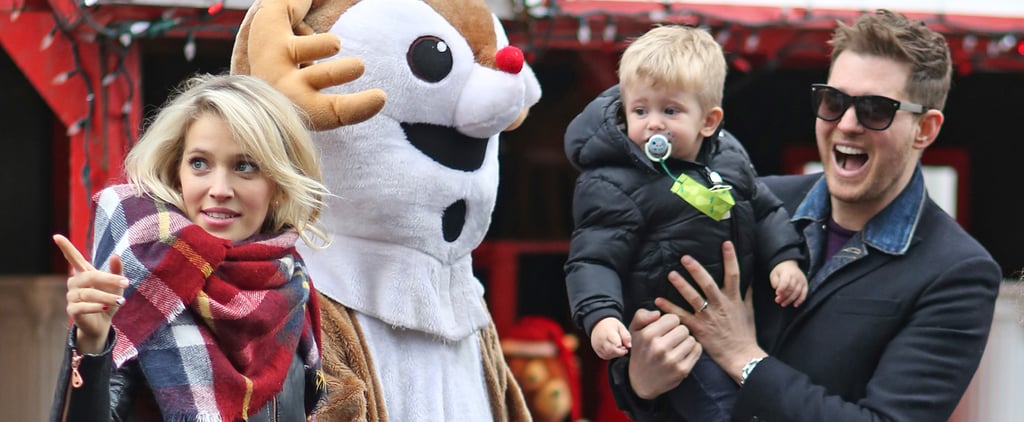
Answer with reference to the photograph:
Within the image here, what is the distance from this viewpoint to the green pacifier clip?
277 cm

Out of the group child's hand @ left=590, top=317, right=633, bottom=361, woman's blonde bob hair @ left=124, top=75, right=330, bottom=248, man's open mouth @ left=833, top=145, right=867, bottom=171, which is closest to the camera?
woman's blonde bob hair @ left=124, top=75, right=330, bottom=248

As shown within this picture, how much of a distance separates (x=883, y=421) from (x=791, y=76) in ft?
15.7

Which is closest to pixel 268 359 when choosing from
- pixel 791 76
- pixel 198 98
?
pixel 198 98

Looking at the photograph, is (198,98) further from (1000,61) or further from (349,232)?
(1000,61)

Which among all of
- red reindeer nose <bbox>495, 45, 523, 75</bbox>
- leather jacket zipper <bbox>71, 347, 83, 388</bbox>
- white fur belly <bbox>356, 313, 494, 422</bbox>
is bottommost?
white fur belly <bbox>356, 313, 494, 422</bbox>

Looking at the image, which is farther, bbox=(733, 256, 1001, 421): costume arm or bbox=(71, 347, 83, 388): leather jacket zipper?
bbox=(733, 256, 1001, 421): costume arm

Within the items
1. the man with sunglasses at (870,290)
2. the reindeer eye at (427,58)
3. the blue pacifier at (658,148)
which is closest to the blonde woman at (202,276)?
the reindeer eye at (427,58)

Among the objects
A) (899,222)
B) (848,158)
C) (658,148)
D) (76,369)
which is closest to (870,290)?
(899,222)

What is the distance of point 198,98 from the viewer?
7.49 feet

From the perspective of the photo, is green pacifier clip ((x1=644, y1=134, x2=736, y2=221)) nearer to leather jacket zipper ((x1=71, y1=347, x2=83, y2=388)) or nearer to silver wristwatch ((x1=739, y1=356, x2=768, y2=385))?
silver wristwatch ((x1=739, y1=356, x2=768, y2=385))

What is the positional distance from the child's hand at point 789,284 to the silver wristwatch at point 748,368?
0.14 metres

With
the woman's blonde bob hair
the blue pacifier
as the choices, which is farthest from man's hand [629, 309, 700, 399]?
the woman's blonde bob hair

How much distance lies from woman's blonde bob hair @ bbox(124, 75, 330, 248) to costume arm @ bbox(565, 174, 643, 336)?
2.06ft

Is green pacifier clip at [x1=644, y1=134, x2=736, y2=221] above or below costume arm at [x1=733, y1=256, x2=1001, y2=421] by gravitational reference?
above
